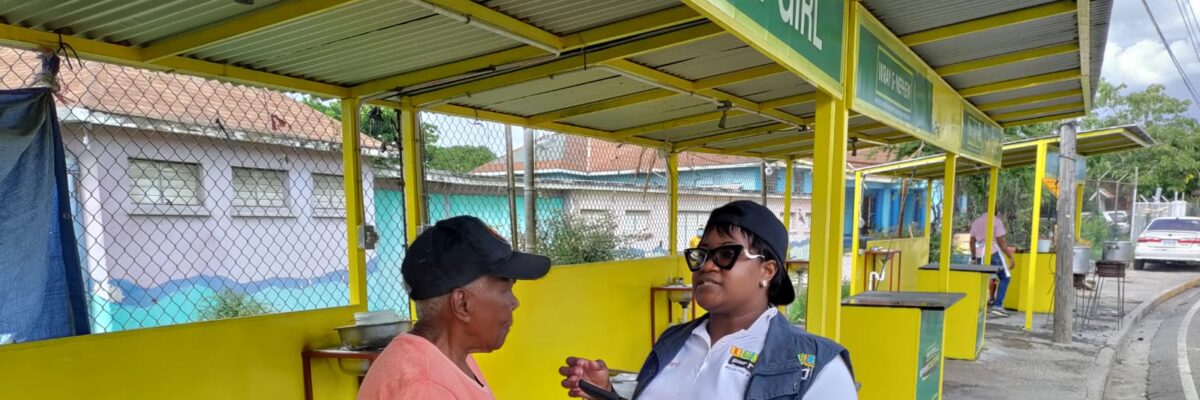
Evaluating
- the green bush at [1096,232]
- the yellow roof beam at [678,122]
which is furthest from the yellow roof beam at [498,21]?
the green bush at [1096,232]

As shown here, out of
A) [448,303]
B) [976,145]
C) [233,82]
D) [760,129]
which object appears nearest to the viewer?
[448,303]

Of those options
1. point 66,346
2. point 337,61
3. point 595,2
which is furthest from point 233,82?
point 595,2

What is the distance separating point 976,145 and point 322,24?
274 inches

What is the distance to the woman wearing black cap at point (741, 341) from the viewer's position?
1497 mm

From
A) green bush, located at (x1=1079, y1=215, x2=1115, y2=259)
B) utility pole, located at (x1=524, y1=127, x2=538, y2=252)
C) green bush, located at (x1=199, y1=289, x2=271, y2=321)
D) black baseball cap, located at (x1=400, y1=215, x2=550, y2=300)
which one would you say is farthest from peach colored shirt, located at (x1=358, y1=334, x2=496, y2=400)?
green bush, located at (x1=1079, y1=215, x2=1115, y2=259)

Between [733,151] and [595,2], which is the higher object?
[595,2]

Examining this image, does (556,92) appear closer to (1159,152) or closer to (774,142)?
(774,142)

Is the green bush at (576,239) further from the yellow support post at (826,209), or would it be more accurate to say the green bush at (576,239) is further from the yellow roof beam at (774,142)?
the yellow support post at (826,209)

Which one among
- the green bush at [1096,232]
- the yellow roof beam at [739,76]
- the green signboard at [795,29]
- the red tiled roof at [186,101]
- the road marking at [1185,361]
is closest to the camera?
the green signboard at [795,29]

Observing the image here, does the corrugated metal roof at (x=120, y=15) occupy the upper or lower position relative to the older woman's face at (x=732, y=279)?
upper

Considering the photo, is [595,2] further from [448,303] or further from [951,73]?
[951,73]

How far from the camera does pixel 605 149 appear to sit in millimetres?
14273

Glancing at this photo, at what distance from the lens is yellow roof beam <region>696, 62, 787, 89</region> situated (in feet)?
13.2

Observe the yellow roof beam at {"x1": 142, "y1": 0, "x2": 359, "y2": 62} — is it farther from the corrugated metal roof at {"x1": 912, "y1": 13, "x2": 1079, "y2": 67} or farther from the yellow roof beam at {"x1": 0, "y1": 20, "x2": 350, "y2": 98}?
the corrugated metal roof at {"x1": 912, "y1": 13, "x2": 1079, "y2": 67}
